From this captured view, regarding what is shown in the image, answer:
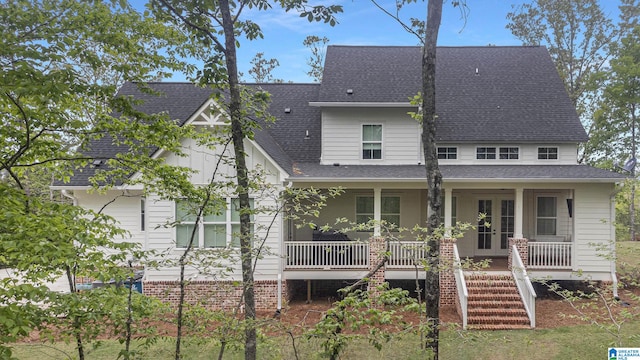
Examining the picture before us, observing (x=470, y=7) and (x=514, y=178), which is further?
(x=514, y=178)

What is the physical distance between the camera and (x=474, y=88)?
14156 millimetres

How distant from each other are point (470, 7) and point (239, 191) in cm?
662

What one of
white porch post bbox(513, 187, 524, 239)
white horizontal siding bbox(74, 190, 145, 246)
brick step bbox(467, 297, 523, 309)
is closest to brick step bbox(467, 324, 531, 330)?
brick step bbox(467, 297, 523, 309)

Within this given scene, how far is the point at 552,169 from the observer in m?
11.7

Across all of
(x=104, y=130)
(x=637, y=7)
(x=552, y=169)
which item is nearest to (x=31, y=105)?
(x=104, y=130)

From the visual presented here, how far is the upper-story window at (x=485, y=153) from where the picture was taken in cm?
1266

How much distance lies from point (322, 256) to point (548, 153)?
861 cm

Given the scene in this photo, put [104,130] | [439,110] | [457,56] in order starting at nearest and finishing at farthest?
[104,130]
[439,110]
[457,56]

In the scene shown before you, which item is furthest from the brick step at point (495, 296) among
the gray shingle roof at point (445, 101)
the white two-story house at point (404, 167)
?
the gray shingle roof at point (445, 101)

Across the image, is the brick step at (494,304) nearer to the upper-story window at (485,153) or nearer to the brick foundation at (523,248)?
the brick foundation at (523,248)

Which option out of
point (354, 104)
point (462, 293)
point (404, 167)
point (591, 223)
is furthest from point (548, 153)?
point (354, 104)

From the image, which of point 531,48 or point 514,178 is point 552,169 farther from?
point 531,48

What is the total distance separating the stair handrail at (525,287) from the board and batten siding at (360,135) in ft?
14.0

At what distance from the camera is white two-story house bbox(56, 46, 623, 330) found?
33.8 ft
